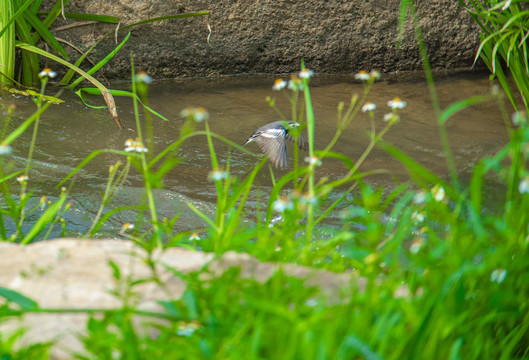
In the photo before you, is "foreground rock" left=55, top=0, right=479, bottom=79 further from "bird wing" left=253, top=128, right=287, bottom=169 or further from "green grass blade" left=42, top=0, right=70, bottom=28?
"bird wing" left=253, top=128, right=287, bottom=169

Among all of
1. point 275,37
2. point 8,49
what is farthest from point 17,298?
point 275,37

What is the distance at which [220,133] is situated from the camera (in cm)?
389

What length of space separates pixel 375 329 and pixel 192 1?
3922 mm

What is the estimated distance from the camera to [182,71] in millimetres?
4887

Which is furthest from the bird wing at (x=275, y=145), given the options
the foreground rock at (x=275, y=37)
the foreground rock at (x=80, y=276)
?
the foreground rock at (x=275, y=37)

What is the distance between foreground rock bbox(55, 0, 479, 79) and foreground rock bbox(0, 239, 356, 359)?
3341 mm

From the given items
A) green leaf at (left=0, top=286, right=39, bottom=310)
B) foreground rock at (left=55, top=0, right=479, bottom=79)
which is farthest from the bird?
green leaf at (left=0, top=286, right=39, bottom=310)

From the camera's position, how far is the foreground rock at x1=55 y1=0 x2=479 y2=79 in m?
4.64

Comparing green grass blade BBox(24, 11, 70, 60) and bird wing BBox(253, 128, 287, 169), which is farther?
green grass blade BBox(24, 11, 70, 60)

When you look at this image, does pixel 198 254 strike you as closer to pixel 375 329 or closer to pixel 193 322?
pixel 193 322

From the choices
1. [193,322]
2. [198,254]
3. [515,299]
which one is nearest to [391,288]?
[515,299]

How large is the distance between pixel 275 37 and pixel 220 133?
4.63 feet

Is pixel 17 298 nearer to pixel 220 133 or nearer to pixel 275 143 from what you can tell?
pixel 275 143

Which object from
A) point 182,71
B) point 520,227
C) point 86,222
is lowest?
point 86,222
